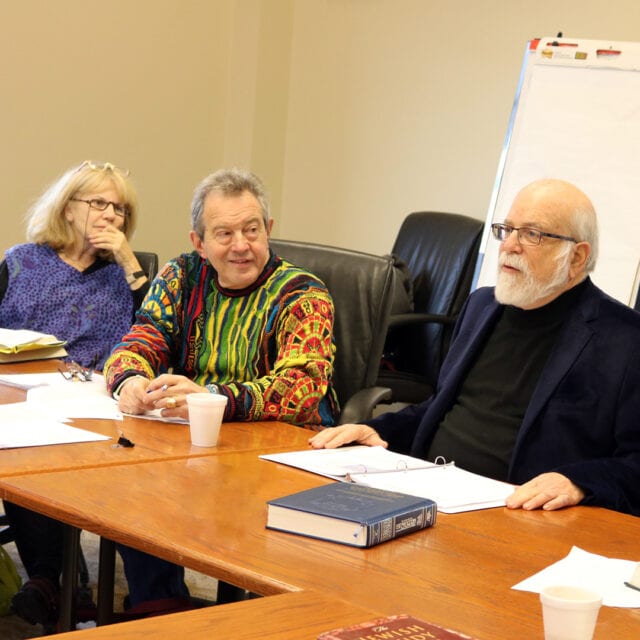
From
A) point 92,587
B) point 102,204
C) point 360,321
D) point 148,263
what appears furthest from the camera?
point 148,263

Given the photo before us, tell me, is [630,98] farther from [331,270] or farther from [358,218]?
[358,218]

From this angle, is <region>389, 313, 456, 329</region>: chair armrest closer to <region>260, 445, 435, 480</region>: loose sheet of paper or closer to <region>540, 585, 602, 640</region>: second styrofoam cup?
<region>260, 445, 435, 480</region>: loose sheet of paper

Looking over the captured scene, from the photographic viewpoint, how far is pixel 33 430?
203 cm

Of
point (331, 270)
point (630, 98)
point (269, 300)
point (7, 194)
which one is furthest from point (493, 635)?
point (7, 194)

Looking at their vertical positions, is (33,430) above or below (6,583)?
above

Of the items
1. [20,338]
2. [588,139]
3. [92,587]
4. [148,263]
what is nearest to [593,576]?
[20,338]

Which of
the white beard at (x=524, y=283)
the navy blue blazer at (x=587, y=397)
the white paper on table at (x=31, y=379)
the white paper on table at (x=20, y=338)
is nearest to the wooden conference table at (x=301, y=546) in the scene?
the navy blue blazer at (x=587, y=397)

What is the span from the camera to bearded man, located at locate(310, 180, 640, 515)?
2.12m

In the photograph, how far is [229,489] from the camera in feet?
5.64

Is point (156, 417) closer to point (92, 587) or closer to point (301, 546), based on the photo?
point (301, 546)

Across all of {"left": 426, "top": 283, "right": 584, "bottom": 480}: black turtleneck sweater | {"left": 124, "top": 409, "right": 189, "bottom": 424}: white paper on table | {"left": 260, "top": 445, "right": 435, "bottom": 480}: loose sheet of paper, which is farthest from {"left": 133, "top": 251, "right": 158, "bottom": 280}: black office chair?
{"left": 260, "top": 445, "right": 435, "bottom": 480}: loose sheet of paper

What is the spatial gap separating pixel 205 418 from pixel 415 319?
2.18 metres

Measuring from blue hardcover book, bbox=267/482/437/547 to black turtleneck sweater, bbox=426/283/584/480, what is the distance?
0.72 m

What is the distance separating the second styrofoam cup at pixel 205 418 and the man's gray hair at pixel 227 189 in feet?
2.49
